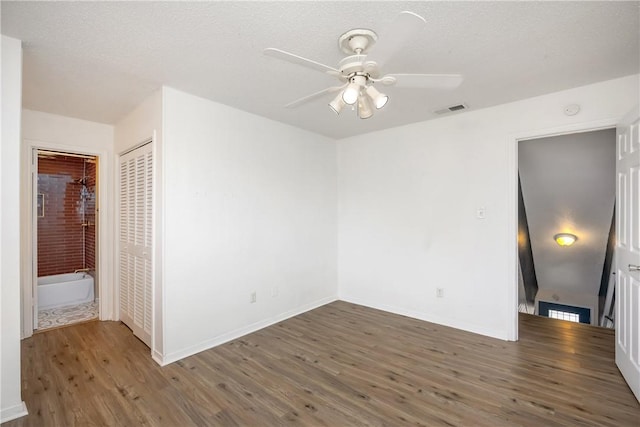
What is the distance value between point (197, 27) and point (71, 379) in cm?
284

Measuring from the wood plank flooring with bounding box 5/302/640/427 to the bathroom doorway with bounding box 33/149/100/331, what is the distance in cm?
138

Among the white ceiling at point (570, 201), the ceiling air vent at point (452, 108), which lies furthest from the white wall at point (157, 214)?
the white ceiling at point (570, 201)

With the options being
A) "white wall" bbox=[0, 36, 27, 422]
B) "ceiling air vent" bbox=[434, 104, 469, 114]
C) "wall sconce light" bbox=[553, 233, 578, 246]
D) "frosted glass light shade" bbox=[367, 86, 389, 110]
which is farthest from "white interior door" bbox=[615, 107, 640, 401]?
"white wall" bbox=[0, 36, 27, 422]

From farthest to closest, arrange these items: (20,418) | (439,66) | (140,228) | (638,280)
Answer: (140,228) < (439,66) < (638,280) < (20,418)

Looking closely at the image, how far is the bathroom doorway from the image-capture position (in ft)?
15.2

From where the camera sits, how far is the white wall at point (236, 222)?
111 inches

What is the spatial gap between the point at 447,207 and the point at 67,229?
19.5ft

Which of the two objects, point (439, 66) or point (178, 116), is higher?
point (439, 66)

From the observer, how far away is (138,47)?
6.74 feet

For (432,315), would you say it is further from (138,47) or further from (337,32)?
(138,47)

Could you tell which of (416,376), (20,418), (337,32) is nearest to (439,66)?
(337,32)

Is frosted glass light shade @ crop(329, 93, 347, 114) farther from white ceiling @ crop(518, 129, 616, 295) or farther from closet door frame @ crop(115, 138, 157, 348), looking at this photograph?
white ceiling @ crop(518, 129, 616, 295)

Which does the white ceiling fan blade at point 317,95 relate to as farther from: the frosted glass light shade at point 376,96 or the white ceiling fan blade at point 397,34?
the white ceiling fan blade at point 397,34

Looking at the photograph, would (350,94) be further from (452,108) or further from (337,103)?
(452,108)
